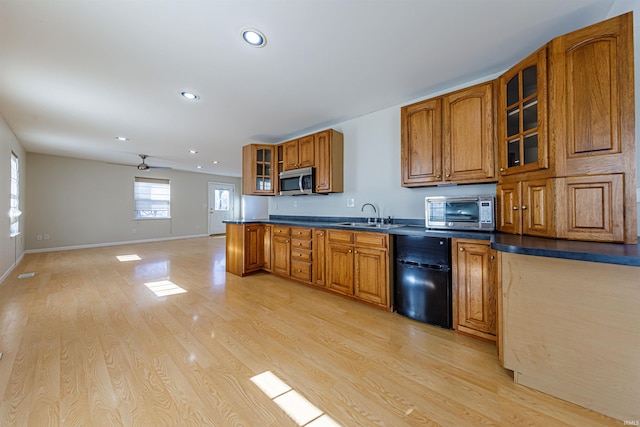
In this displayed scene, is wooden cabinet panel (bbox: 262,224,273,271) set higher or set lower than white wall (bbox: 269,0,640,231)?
lower

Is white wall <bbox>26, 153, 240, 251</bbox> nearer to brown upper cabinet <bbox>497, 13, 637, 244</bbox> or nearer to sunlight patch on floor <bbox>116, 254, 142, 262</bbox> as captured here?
sunlight patch on floor <bbox>116, 254, 142, 262</bbox>

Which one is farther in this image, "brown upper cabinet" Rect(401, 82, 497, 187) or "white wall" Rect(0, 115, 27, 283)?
"white wall" Rect(0, 115, 27, 283)

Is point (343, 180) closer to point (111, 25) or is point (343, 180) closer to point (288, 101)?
point (288, 101)

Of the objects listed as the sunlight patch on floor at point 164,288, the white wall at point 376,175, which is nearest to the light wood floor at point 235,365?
the sunlight patch on floor at point 164,288

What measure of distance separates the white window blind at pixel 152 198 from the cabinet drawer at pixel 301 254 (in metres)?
6.55

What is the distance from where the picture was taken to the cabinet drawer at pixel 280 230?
3615 millimetres

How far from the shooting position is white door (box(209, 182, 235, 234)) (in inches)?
362

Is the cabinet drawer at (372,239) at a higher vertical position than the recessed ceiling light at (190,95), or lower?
lower

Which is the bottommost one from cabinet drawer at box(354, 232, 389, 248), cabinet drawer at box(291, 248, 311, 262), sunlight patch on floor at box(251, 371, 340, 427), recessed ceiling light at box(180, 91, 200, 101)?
sunlight patch on floor at box(251, 371, 340, 427)

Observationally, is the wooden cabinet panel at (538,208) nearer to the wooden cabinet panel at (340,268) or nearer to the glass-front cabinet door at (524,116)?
the glass-front cabinet door at (524,116)

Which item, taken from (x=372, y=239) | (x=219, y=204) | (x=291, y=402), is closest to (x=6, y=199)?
(x=291, y=402)

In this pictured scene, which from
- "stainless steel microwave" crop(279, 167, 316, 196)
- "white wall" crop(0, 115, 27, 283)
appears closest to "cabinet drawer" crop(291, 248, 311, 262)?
"stainless steel microwave" crop(279, 167, 316, 196)

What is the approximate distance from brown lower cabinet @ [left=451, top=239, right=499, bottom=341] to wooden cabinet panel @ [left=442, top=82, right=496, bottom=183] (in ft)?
2.27

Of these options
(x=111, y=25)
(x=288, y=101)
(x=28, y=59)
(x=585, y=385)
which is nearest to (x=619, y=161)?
(x=585, y=385)
